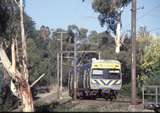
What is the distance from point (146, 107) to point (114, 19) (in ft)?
137

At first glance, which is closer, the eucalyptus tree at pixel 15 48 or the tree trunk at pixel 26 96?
the tree trunk at pixel 26 96

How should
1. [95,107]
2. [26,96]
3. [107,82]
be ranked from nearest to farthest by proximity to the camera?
[26,96] → [95,107] → [107,82]

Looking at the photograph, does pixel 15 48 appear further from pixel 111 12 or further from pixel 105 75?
pixel 111 12

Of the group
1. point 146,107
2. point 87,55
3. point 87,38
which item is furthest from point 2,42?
point 87,38

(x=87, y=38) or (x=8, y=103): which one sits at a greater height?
(x=87, y=38)

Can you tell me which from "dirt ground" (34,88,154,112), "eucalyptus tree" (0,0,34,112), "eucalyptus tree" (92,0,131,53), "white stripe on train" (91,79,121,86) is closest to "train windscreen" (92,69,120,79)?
"white stripe on train" (91,79,121,86)

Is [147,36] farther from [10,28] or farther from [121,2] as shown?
[10,28]

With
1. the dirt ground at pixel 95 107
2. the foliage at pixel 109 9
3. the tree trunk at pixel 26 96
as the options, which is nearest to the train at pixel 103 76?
the dirt ground at pixel 95 107

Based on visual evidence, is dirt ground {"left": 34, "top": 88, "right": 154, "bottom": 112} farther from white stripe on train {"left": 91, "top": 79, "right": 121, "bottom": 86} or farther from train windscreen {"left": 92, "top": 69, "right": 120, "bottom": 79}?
white stripe on train {"left": 91, "top": 79, "right": 121, "bottom": 86}

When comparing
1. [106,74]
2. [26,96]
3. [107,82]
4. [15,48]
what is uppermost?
[15,48]

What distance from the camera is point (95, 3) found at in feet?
252

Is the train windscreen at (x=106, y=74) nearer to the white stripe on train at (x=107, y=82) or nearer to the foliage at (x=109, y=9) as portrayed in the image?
the white stripe on train at (x=107, y=82)

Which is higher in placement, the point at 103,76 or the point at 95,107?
the point at 103,76

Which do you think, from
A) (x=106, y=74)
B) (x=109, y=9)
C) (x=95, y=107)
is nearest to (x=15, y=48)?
(x=95, y=107)
